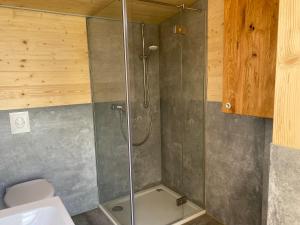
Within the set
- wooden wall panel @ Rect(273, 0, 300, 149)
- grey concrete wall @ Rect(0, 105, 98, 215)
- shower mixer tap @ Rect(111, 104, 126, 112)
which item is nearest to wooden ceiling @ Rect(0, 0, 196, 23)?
shower mixer tap @ Rect(111, 104, 126, 112)

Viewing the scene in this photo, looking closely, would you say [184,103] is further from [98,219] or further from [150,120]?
[98,219]

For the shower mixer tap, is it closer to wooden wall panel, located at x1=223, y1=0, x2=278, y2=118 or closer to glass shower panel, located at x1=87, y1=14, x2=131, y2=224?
glass shower panel, located at x1=87, y1=14, x2=131, y2=224

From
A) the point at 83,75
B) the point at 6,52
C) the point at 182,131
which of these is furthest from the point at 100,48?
the point at 182,131

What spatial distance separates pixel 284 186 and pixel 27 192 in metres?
1.90

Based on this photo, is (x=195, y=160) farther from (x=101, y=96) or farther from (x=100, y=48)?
(x=100, y=48)

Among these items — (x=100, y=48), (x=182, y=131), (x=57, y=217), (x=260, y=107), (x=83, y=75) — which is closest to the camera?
(x=57, y=217)

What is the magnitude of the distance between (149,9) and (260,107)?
141 centimetres

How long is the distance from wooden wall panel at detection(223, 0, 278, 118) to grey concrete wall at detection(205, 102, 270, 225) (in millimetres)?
391

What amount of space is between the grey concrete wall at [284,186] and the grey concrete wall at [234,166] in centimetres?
103

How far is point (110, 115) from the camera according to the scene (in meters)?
2.11

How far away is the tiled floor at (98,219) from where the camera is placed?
223cm

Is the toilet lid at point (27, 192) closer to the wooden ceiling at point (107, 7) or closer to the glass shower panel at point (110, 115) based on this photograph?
the glass shower panel at point (110, 115)

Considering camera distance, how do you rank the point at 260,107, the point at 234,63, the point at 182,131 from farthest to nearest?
the point at 182,131 < the point at 234,63 < the point at 260,107

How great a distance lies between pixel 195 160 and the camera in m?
2.43
